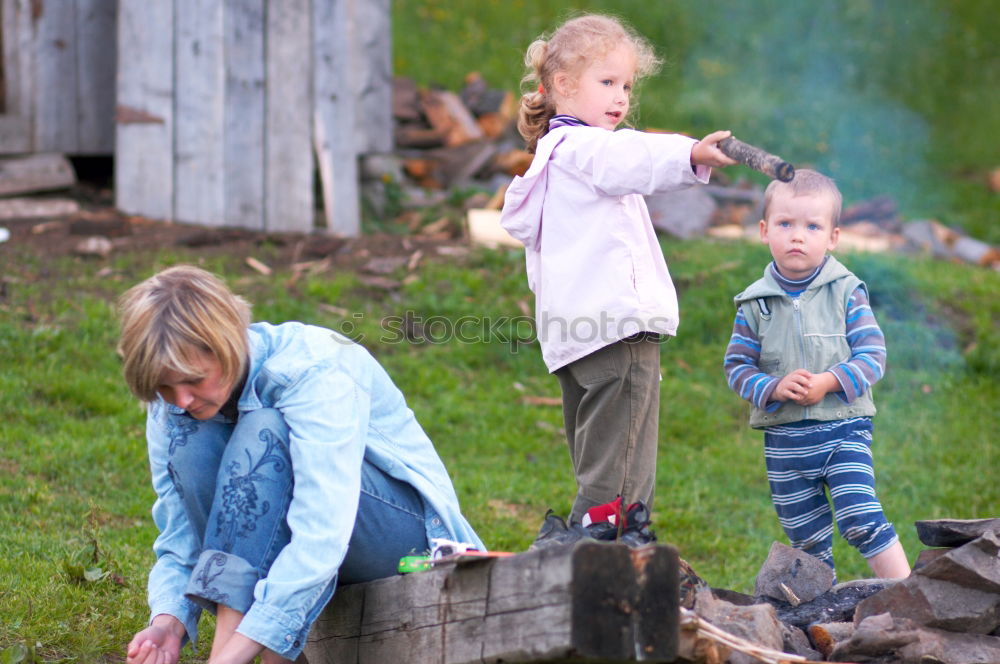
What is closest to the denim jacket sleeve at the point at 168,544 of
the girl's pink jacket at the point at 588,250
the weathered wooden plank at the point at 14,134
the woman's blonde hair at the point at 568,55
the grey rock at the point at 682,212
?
the girl's pink jacket at the point at 588,250

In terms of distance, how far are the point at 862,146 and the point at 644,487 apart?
9624 mm

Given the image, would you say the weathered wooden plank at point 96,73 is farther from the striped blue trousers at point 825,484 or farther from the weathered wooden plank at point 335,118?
the striped blue trousers at point 825,484

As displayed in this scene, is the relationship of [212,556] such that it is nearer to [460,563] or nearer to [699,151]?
[460,563]

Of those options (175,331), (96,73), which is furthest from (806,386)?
(96,73)

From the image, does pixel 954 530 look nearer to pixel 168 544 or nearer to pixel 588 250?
pixel 588 250

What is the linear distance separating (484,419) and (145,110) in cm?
302

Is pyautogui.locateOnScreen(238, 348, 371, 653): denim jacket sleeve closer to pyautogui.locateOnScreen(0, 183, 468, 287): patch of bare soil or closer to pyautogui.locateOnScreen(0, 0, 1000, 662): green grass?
pyautogui.locateOnScreen(0, 0, 1000, 662): green grass

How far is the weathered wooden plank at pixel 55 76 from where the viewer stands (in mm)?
6656

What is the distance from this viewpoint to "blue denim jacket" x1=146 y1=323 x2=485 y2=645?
226 centimetres

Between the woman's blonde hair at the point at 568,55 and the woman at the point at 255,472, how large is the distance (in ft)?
3.80

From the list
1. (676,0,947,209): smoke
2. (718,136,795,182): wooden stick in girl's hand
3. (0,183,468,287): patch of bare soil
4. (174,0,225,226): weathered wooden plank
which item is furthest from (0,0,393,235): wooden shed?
(676,0,947,209): smoke

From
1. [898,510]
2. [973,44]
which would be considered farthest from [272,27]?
[973,44]

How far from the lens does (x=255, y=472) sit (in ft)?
7.59

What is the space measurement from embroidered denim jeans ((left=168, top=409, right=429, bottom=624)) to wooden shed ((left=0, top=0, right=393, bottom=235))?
14.6 ft
